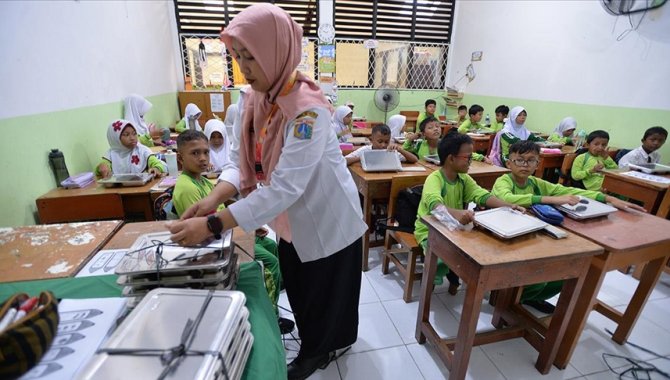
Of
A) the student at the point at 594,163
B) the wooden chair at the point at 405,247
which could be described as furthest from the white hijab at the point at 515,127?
the wooden chair at the point at 405,247

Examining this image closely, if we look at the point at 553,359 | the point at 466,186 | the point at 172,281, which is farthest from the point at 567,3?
the point at 172,281

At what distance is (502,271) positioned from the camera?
125 cm

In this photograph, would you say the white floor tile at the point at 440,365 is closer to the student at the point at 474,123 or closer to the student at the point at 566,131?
the student at the point at 566,131

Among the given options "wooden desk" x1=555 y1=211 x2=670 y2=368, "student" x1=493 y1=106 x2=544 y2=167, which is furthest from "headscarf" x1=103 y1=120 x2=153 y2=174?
"student" x1=493 y1=106 x2=544 y2=167

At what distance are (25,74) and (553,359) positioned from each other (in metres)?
3.52

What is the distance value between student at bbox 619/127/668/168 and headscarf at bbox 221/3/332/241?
362 centimetres

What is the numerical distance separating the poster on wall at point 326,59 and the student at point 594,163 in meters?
4.36

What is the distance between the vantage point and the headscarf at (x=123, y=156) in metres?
2.51

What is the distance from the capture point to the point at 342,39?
625 centimetres

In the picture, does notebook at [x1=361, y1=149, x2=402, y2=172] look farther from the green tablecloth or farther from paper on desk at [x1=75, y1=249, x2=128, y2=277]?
paper on desk at [x1=75, y1=249, x2=128, y2=277]

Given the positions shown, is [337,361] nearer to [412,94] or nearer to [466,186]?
[466,186]

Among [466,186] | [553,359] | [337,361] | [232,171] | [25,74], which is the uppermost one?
[25,74]

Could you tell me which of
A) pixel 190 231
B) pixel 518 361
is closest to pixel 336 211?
pixel 190 231

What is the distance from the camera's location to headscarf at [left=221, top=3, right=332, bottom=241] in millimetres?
886
